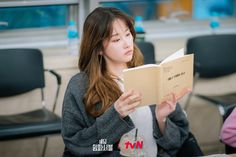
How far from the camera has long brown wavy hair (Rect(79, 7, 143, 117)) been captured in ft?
5.79

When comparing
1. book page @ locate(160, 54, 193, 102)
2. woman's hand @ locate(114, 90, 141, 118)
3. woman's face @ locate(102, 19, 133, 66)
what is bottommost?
woman's hand @ locate(114, 90, 141, 118)

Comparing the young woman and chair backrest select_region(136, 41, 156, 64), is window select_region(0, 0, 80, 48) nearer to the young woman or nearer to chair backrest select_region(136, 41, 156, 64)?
chair backrest select_region(136, 41, 156, 64)

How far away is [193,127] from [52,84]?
1220 millimetres

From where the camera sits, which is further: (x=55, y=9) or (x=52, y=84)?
(x=55, y=9)

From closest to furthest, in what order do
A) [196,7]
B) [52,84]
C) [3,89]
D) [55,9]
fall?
[3,89] < [52,84] < [55,9] < [196,7]

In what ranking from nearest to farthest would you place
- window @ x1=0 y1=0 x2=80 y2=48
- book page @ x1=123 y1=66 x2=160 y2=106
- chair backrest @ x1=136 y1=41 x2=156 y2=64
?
book page @ x1=123 y1=66 x2=160 y2=106, chair backrest @ x1=136 y1=41 x2=156 y2=64, window @ x1=0 y1=0 x2=80 y2=48

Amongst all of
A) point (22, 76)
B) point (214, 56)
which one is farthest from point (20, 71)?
point (214, 56)

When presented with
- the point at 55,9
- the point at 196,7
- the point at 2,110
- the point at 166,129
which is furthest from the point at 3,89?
the point at 196,7

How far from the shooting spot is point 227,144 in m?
1.92

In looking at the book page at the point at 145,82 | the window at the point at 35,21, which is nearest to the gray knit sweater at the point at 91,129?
the book page at the point at 145,82

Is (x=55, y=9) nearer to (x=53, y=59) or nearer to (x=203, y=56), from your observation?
(x=53, y=59)

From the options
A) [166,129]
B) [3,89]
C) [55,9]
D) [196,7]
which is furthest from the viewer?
[196,7]

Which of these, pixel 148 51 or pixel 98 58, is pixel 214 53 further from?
pixel 98 58

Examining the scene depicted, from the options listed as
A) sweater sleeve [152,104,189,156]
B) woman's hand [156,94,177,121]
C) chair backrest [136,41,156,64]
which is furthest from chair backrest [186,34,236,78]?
woman's hand [156,94,177,121]
